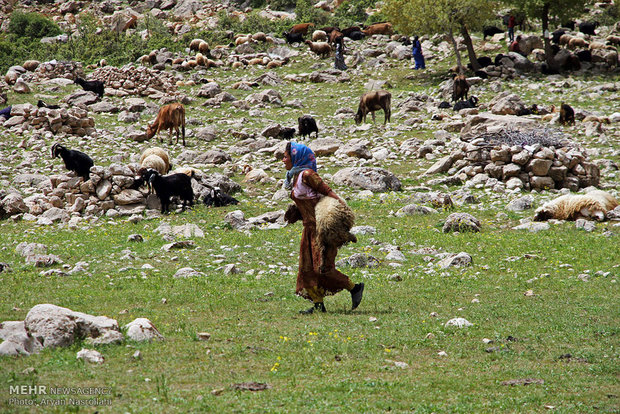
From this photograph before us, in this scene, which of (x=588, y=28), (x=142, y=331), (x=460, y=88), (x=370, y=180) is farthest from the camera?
(x=588, y=28)

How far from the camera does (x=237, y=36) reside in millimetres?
40906

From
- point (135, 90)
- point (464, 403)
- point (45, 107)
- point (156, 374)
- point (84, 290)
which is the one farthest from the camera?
point (135, 90)

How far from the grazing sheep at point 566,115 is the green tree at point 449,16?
373 inches

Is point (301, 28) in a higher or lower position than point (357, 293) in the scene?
higher

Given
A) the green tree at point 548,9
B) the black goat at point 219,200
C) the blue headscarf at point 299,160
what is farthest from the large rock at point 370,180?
the green tree at point 548,9

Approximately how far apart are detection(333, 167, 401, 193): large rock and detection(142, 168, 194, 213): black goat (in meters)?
4.18

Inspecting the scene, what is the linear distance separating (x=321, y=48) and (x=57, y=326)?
33435mm

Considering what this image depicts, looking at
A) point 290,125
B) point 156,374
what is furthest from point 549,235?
point 290,125

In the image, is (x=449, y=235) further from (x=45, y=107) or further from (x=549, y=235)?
(x=45, y=107)

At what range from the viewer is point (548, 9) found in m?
31.4

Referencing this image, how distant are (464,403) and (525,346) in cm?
191

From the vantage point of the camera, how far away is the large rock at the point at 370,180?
1619cm

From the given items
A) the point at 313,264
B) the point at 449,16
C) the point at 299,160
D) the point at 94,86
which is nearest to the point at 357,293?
the point at 313,264

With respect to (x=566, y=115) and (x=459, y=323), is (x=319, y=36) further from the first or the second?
(x=459, y=323)
